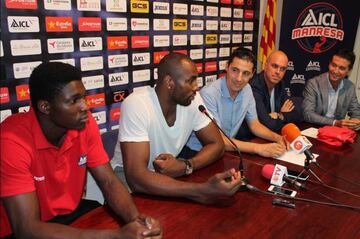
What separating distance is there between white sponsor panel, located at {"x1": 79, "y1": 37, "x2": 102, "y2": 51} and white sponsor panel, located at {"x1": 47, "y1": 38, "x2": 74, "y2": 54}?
0.26 ft

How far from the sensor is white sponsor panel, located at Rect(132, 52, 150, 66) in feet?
9.09

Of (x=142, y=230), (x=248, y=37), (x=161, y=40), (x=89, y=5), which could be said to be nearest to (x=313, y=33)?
(x=248, y=37)

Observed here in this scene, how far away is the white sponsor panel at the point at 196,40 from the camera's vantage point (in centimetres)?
327

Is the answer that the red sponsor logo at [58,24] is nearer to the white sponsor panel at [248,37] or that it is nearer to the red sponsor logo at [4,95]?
the red sponsor logo at [4,95]

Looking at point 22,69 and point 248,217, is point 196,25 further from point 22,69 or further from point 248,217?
point 248,217

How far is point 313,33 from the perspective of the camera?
13.2ft

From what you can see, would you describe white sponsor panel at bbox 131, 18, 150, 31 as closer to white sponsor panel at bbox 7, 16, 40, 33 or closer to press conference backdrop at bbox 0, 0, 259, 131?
press conference backdrop at bbox 0, 0, 259, 131

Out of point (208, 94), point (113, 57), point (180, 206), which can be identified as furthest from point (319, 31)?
point (180, 206)

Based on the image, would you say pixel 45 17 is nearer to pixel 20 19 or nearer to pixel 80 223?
pixel 20 19

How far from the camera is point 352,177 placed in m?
1.59

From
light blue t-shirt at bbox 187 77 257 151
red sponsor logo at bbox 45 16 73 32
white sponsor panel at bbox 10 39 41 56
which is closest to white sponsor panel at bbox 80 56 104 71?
red sponsor logo at bbox 45 16 73 32

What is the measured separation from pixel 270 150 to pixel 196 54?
177 cm

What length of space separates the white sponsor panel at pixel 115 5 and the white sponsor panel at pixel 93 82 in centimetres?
50

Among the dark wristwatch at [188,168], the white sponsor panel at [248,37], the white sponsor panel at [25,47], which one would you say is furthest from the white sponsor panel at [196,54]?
the dark wristwatch at [188,168]
